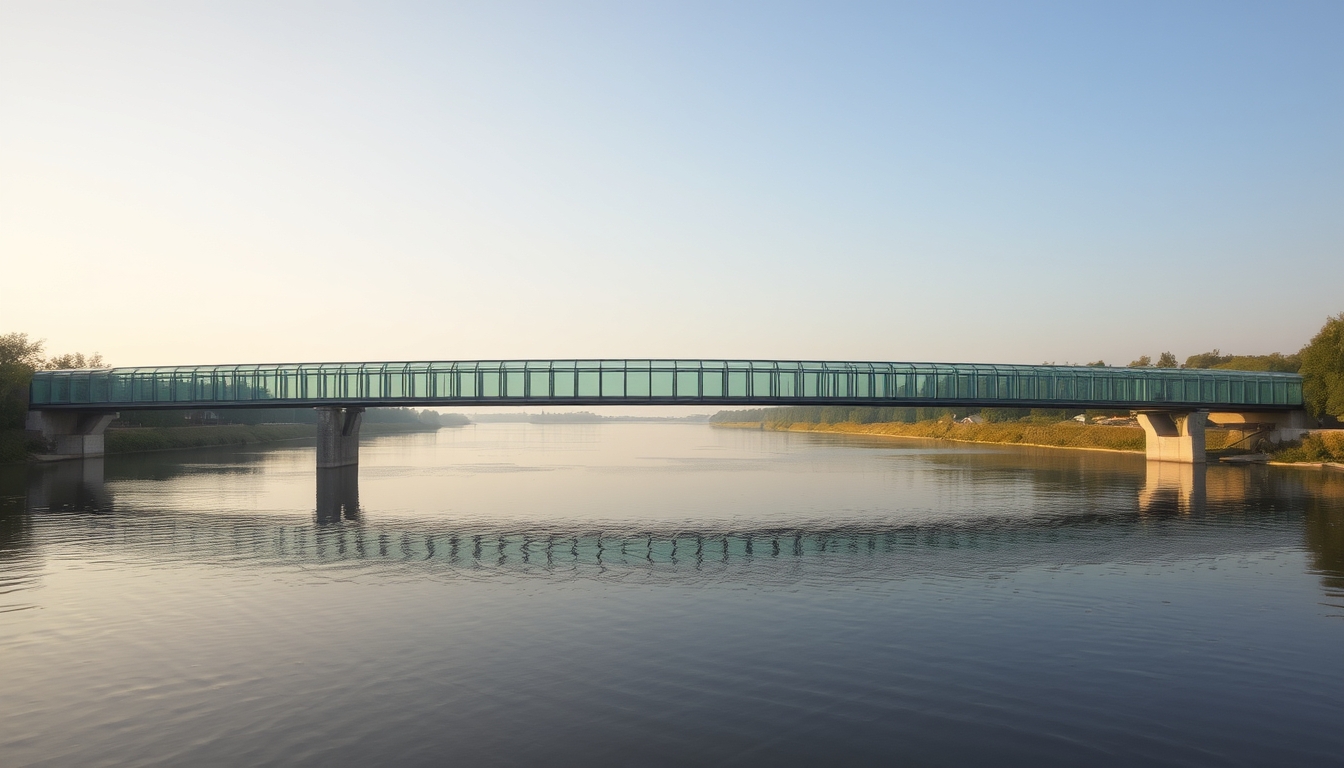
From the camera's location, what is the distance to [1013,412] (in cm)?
17012

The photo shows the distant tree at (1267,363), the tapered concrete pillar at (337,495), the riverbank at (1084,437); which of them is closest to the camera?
the tapered concrete pillar at (337,495)

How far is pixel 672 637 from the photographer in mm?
21422

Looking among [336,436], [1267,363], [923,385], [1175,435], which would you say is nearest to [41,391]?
[336,436]

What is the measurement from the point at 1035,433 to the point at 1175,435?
51.8 meters

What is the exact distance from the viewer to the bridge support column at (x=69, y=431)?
299 feet

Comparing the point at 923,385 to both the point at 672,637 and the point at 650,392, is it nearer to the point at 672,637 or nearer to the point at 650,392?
the point at 650,392

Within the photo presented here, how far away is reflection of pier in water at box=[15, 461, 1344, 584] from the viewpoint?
32062 millimetres

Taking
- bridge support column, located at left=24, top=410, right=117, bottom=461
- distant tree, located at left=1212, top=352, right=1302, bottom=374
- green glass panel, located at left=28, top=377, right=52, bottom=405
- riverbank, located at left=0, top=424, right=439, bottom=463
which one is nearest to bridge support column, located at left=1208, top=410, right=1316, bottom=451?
distant tree, located at left=1212, top=352, right=1302, bottom=374

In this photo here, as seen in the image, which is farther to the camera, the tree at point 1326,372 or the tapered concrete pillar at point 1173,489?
the tree at point 1326,372

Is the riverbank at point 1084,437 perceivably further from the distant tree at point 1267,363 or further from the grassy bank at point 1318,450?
the distant tree at point 1267,363

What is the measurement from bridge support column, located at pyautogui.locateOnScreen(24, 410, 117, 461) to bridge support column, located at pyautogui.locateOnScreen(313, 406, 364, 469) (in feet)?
102

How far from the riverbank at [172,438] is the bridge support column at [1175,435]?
381 feet

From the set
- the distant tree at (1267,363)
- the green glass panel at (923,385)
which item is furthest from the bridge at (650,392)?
the distant tree at (1267,363)

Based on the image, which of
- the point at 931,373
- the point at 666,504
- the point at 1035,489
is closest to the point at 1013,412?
the point at 931,373
